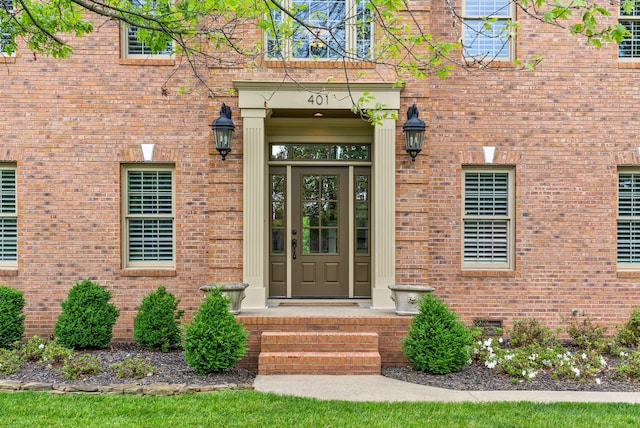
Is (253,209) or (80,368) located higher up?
(253,209)

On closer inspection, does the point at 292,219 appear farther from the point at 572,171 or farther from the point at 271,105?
the point at 572,171

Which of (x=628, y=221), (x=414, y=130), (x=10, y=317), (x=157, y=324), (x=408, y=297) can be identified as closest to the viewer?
(x=408, y=297)

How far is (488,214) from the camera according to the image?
853 centimetres

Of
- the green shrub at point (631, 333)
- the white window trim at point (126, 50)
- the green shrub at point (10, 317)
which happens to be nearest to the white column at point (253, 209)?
the white window trim at point (126, 50)

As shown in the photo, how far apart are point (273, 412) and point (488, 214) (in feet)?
17.2

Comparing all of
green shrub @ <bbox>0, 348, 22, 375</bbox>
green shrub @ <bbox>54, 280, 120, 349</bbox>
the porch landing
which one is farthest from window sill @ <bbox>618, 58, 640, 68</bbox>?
green shrub @ <bbox>0, 348, 22, 375</bbox>

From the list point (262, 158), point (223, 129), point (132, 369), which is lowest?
point (132, 369)

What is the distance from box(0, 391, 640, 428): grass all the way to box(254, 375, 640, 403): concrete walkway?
9.0 inches

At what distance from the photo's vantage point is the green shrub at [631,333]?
25.4 feet

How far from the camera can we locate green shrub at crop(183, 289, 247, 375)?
239 inches

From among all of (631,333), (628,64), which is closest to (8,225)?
(631,333)

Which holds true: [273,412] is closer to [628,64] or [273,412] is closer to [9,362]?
[9,362]

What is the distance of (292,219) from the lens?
8805 mm

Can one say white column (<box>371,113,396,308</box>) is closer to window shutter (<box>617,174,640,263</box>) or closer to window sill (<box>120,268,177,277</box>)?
window sill (<box>120,268,177,277</box>)
